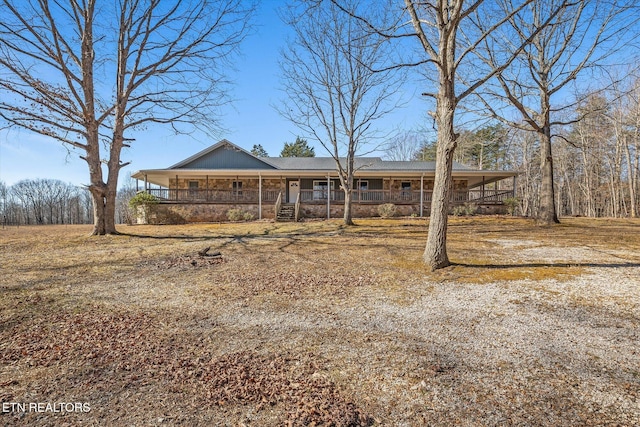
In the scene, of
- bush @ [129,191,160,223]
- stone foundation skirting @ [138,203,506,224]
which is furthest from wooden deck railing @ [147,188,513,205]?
bush @ [129,191,160,223]

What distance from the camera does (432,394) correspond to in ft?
7.95

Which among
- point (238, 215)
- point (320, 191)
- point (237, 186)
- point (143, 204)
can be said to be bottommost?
point (238, 215)

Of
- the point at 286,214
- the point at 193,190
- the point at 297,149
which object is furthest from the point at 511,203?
the point at 297,149

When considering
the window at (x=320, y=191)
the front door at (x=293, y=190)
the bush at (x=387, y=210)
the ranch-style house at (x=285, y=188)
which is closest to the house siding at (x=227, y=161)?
the ranch-style house at (x=285, y=188)

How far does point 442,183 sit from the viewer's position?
244 inches

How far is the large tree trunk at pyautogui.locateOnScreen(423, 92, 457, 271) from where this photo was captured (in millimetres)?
6199

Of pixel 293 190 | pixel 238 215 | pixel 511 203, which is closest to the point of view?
pixel 238 215

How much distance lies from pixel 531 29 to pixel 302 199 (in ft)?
51.1

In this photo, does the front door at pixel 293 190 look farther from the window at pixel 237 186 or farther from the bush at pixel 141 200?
the bush at pixel 141 200

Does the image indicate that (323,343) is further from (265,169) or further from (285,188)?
(285,188)

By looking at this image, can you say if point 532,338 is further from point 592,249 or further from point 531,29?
point 531,29

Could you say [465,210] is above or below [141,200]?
below

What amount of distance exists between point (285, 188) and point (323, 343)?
66.8 ft

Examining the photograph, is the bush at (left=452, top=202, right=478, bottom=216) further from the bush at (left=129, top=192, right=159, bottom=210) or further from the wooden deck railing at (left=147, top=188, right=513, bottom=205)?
the bush at (left=129, top=192, right=159, bottom=210)
